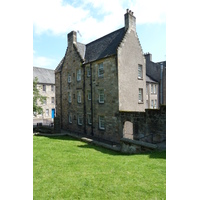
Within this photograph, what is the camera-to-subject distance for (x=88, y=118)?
20.0 m

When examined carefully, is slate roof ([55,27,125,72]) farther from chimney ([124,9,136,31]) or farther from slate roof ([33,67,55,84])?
slate roof ([33,67,55,84])

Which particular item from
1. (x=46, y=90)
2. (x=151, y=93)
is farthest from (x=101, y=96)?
(x=46, y=90)

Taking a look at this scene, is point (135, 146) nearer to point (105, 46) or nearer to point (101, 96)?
point (101, 96)

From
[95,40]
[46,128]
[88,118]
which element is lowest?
[46,128]

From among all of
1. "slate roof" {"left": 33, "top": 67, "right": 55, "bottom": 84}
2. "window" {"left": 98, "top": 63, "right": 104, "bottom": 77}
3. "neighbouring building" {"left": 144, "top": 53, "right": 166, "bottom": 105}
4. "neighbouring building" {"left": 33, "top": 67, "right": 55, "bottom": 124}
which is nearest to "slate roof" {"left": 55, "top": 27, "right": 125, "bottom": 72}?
"window" {"left": 98, "top": 63, "right": 104, "bottom": 77}

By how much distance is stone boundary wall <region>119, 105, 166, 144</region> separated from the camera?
1181 centimetres

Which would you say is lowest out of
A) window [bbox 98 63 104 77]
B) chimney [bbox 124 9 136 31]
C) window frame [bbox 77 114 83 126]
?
window frame [bbox 77 114 83 126]

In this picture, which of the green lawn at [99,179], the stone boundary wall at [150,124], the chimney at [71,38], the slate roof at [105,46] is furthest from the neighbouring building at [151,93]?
the green lawn at [99,179]

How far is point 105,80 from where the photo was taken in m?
17.0

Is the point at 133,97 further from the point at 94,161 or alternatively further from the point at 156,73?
the point at 156,73

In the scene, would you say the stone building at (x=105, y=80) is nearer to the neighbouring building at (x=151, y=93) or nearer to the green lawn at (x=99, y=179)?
the green lawn at (x=99, y=179)

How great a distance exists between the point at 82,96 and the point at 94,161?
1327 cm

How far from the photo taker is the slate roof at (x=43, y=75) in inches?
1541
